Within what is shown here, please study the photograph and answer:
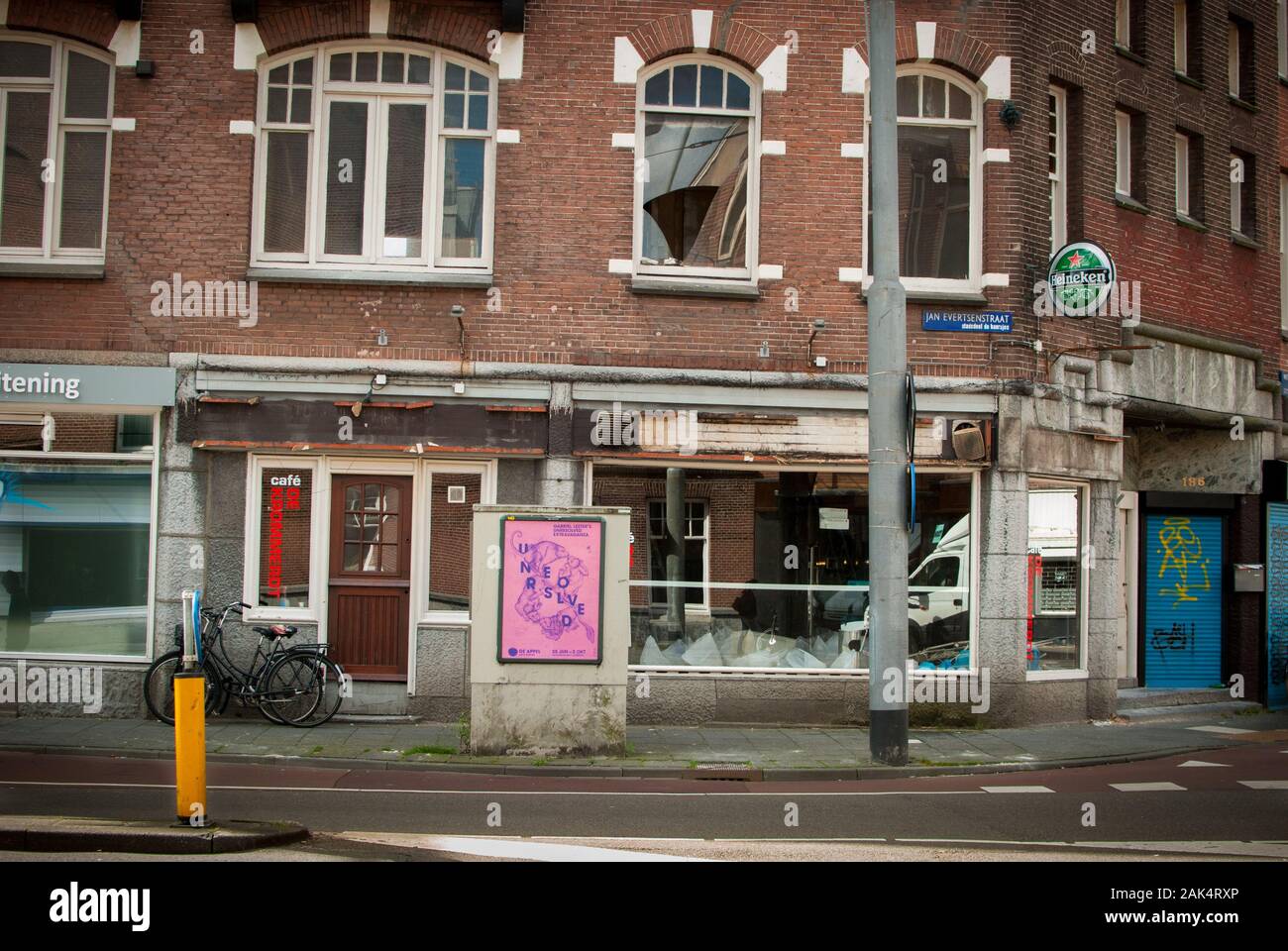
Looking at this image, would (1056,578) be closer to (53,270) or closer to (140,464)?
(140,464)

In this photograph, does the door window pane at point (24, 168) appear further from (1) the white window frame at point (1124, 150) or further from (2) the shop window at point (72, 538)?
(1) the white window frame at point (1124, 150)

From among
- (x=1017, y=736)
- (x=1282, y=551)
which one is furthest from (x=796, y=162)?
(x=1282, y=551)

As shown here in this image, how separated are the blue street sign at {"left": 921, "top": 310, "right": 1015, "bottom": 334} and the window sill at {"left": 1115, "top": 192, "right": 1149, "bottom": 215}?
304 centimetres

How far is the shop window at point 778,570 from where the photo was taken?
14203mm

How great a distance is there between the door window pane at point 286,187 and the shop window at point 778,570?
14.2ft

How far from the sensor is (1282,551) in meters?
18.7

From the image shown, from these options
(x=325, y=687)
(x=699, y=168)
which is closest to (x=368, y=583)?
(x=325, y=687)

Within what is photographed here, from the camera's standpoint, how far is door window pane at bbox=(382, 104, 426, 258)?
563 inches

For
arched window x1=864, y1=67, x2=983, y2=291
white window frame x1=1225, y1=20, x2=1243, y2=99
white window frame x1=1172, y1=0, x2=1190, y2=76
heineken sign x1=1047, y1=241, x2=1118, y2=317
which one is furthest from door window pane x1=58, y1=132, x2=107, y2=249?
white window frame x1=1225, y1=20, x2=1243, y2=99

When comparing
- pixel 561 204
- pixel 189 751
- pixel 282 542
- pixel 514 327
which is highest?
pixel 561 204

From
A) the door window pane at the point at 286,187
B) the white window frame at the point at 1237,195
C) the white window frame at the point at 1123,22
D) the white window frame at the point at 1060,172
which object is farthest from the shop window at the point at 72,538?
the white window frame at the point at 1237,195

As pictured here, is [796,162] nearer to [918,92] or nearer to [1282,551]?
[918,92]

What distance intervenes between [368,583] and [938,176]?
8.08 metres

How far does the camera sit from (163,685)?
13305 mm
